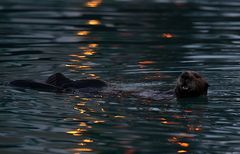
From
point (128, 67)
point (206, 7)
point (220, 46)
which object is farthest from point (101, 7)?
point (128, 67)

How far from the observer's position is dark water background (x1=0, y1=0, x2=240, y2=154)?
8273 mm

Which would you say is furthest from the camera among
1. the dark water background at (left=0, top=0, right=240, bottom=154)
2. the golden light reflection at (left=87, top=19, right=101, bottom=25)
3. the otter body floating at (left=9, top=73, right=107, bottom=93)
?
the golden light reflection at (left=87, top=19, right=101, bottom=25)

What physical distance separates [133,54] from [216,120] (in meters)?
6.13

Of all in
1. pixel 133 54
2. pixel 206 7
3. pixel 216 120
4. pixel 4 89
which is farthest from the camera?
pixel 206 7

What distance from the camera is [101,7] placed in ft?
85.0

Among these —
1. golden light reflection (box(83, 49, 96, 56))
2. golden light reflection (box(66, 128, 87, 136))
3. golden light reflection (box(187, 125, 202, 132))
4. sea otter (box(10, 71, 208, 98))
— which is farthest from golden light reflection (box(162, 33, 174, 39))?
golden light reflection (box(66, 128, 87, 136))

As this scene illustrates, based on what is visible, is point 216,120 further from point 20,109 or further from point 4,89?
point 4,89

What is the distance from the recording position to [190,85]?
10.0 meters

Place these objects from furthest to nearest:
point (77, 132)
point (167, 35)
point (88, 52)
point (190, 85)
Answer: point (167, 35)
point (88, 52)
point (190, 85)
point (77, 132)

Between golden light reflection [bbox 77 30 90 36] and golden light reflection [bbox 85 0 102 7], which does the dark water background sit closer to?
golden light reflection [bbox 77 30 90 36]

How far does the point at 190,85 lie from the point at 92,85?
4.64 ft

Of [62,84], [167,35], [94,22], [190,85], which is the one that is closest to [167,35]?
[167,35]

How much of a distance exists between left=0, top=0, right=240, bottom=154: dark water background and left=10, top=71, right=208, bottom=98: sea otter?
0.15 m

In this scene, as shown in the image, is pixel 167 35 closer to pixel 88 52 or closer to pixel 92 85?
pixel 88 52
